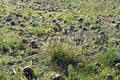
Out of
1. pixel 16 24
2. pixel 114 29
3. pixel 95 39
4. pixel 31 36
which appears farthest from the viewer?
→ pixel 16 24

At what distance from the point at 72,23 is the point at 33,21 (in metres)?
1.14

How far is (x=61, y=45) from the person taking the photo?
5.61 metres

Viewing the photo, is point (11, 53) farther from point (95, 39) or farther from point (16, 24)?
point (16, 24)

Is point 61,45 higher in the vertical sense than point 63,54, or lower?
higher

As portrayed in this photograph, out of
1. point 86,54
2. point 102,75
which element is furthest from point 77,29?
point 102,75

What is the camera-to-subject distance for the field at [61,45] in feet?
17.2

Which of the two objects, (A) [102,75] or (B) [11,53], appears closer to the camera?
(A) [102,75]

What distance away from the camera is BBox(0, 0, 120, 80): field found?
17.2ft

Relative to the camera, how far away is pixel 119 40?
6.94 meters

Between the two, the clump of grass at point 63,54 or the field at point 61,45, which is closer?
the field at point 61,45

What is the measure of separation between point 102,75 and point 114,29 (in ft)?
9.98

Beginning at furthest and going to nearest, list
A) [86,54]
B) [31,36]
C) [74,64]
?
[31,36] → [86,54] → [74,64]

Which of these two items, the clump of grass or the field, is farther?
the clump of grass

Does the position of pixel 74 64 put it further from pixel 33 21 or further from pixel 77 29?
pixel 33 21
